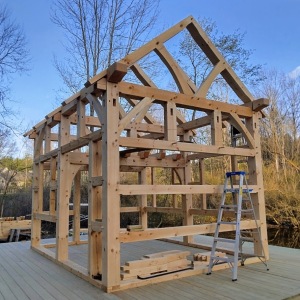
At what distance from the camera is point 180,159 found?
7.08 meters

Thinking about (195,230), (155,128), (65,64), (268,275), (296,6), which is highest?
(296,6)

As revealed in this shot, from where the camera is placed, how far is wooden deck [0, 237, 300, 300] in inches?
141

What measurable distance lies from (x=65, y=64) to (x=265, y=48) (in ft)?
32.4

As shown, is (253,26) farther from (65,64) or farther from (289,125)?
(65,64)


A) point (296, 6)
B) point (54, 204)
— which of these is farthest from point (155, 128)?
point (296, 6)

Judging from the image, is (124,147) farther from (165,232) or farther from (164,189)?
(165,232)

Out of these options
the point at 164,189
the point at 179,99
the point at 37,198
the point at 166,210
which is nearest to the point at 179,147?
the point at 164,189

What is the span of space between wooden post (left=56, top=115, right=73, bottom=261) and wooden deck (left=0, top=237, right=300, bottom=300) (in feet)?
1.05

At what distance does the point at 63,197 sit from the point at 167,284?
7.82 ft

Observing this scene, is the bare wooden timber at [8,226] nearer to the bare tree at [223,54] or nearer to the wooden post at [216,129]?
the bare tree at [223,54]

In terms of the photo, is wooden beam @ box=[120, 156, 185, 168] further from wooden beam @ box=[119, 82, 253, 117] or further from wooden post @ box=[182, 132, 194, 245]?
wooden beam @ box=[119, 82, 253, 117]

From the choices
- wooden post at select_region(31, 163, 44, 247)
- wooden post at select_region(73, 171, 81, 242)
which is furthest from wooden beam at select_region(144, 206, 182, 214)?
wooden post at select_region(31, 163, 44, 247)

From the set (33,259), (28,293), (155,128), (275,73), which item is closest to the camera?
(28,293)

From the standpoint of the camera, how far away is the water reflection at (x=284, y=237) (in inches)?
403
